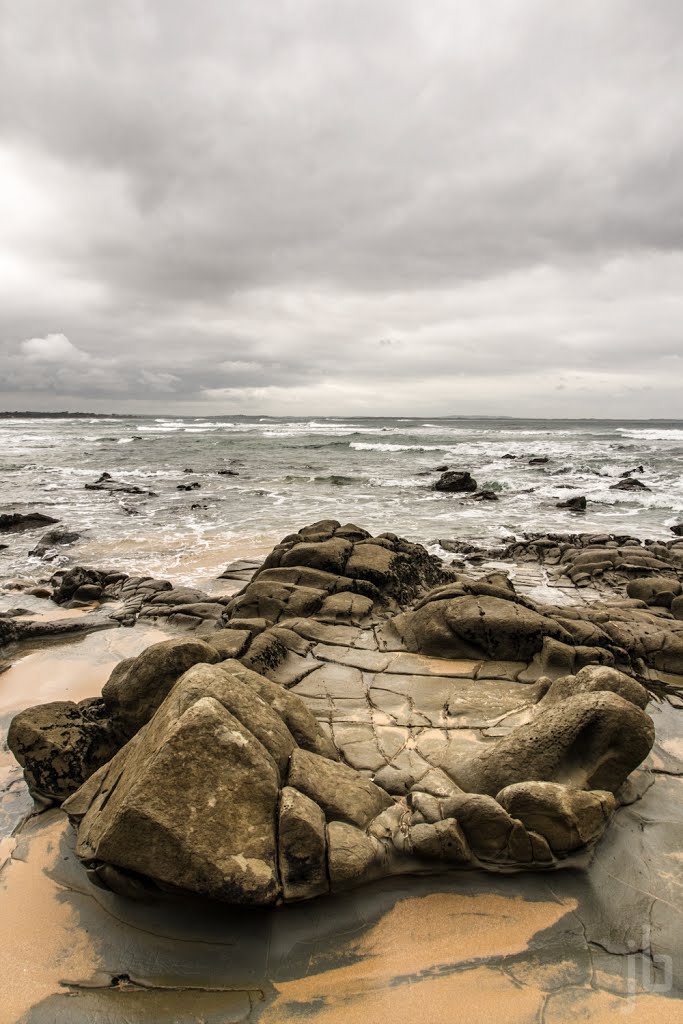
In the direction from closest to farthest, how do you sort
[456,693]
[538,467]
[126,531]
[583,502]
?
[456,693] < [126,531] < [583,502] < [538,467]

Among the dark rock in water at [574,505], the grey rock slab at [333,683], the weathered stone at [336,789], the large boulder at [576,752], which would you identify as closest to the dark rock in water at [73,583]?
the grey rock slab at [333,683]

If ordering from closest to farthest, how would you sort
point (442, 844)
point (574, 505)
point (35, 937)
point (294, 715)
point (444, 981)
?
point (444, 981) → point (35, 937) → point (442, 844) → point (294, 715) → point (574, 505)

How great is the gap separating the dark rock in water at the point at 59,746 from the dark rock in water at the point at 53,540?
9.58 metres

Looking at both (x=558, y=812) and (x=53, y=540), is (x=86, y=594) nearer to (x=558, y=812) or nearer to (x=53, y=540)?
(x=53, y=540)

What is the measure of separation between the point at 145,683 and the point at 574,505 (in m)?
17.8

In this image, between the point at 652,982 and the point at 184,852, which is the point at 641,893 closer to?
the point at 652,982

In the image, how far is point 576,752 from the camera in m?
4.12

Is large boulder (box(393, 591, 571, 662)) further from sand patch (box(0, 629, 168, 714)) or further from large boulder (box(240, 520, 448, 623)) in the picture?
sand patch (box(0, 629, 168, 714))

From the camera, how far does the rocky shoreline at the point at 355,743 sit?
3203 millimetres

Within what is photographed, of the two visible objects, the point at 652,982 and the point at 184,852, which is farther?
the point at 184,852

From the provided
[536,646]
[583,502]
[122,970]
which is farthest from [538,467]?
[122,970]

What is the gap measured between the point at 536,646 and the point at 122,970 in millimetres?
4737

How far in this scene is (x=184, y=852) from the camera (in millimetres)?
3068

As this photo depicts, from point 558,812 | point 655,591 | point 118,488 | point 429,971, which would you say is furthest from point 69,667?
point 118,488
